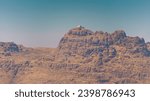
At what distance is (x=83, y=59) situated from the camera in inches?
1793

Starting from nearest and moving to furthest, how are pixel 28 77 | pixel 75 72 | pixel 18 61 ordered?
pixel 28 77, pixel 75 72, pixel 18 61

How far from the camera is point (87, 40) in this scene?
47656 mm

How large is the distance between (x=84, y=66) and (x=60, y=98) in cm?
2878

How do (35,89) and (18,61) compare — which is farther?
(18,61)

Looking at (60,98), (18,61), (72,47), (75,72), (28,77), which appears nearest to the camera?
(60,98)

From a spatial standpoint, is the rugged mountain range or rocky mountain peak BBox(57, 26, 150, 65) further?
rocky mountain peak BBox(57, 26, 150, 65)

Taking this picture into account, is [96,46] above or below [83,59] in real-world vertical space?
above

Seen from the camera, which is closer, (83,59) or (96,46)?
(83,59)

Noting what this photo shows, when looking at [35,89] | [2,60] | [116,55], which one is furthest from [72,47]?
[35,89]

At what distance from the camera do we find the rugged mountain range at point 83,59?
38594mm

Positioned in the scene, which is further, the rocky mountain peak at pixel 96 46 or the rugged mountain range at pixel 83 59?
the rocky mountain peak at pixel 96 46

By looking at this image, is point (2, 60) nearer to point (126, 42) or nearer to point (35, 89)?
point (126, 42)

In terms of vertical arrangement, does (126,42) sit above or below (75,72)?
above

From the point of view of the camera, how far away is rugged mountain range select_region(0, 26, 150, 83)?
3859 cm
